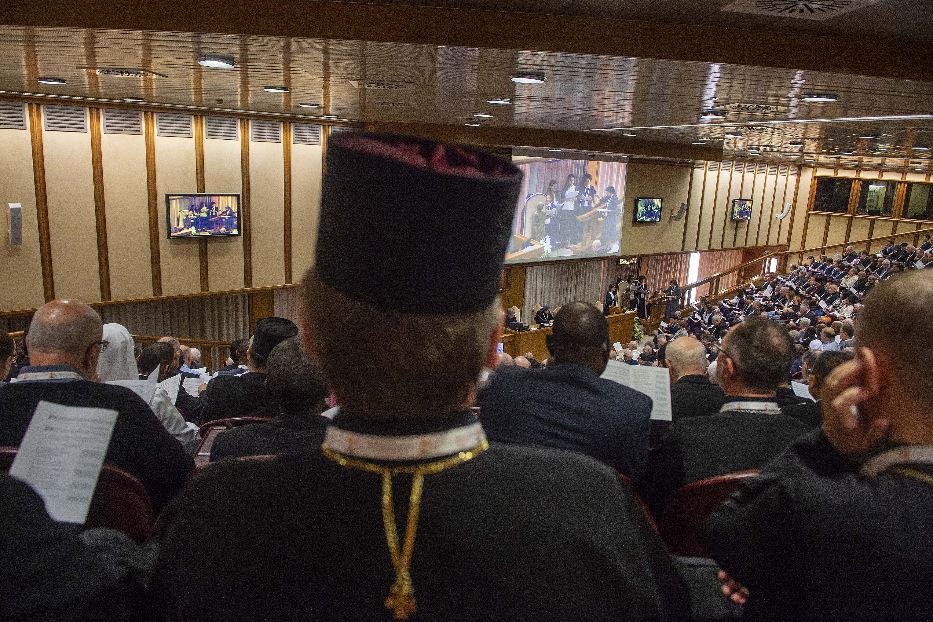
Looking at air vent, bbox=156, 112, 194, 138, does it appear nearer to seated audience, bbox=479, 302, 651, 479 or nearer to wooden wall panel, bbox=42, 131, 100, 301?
wooden wall panel, bbox=42, 131, 100, 301

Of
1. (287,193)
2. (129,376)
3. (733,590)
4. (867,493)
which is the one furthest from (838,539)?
(287,193)

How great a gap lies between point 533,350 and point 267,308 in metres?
4.86

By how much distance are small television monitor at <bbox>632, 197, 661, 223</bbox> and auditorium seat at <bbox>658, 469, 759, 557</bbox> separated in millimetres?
13719

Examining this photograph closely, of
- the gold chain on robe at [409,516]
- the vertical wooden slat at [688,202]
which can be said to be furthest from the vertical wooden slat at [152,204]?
the vertical wooden slat at [688,202]

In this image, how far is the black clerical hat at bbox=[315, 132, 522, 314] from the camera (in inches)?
31.5

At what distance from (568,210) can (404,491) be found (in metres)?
13.0

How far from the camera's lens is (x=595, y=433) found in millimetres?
2146

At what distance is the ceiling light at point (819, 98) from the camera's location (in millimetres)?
5028

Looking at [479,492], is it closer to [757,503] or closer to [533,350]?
[757,503]

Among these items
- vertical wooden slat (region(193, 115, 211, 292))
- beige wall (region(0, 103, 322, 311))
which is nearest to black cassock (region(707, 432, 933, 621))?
beige wall (region(0, 103, 322, 311))

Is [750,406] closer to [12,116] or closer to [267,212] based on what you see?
[12,116]

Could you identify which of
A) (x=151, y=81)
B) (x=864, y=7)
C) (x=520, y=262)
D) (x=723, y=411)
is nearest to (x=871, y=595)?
(x=723, y=411)

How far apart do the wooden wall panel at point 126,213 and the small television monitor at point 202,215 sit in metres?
0.33

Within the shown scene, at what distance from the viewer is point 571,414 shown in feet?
7.13
